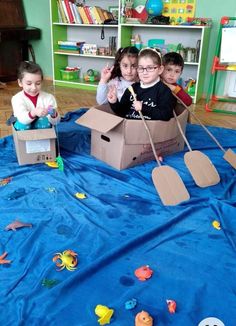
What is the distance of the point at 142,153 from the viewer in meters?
1.83

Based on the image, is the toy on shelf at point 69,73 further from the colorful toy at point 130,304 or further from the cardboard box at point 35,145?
the colorful toy at point 130,304

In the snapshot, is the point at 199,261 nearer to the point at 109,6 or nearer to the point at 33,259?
the point at 33,259

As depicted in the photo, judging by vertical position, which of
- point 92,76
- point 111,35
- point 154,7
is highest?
point 154,7

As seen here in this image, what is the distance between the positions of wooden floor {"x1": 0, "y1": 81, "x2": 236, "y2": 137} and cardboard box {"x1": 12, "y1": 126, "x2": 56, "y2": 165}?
637 mm

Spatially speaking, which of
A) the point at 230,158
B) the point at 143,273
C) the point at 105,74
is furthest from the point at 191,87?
the point at 143,273

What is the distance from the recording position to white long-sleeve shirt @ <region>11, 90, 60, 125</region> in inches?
68.2

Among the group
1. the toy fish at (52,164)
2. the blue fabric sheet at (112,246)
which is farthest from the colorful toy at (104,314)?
the toy fish at (52,164)

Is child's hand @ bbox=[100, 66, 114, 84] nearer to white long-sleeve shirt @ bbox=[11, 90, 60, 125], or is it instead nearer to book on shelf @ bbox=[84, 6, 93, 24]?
white long-sleeve shirt @ bbox=[11, 90, 60, 125]

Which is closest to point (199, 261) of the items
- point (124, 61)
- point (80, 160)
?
point (80, 160)

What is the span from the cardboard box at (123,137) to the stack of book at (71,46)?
8.16ft

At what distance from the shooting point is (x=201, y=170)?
1.66 metres

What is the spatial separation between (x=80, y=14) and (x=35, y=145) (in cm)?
268

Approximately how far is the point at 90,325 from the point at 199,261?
0.45m

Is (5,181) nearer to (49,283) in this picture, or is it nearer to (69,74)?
Result: (49,283)
